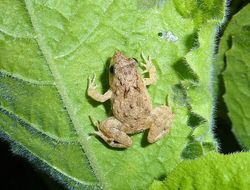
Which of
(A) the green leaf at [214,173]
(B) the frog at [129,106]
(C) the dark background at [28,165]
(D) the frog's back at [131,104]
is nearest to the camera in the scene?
(A) the green leaf at [214,173]

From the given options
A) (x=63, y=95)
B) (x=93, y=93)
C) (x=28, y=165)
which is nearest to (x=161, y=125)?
(x=93, y=93)

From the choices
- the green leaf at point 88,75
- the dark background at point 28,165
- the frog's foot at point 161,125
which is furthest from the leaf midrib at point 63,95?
the dark background at point 28,165

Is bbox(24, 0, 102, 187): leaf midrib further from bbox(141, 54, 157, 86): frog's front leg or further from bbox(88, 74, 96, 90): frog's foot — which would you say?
bbox(141, 54, 157, 86): frog's front leg

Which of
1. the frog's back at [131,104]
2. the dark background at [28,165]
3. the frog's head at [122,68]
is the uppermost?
the frog's head at [122,68]

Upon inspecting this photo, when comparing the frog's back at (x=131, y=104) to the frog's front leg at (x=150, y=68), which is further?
the frog's back at (x=131, y=104)

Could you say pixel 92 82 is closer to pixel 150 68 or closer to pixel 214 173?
pixel 150 68

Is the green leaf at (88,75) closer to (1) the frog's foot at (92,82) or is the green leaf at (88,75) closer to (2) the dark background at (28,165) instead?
(1) the frog's foot at (92,82)
